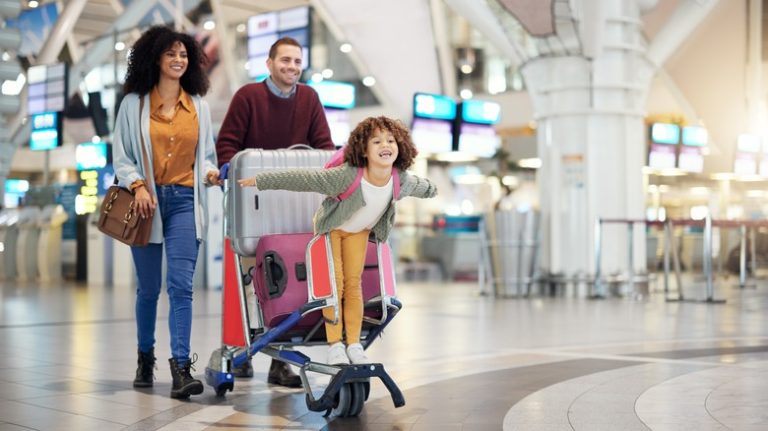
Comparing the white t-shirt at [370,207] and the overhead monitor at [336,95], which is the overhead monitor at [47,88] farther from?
the white t-shirt at [370,207]

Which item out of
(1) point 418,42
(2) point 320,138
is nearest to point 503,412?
(2) point 320,138

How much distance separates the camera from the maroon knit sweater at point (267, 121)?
5398mm

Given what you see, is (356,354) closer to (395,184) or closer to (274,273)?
(274,273)

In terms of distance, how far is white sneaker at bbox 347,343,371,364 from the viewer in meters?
4.46

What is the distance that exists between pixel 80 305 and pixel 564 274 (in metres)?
6.27

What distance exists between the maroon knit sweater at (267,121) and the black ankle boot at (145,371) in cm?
106

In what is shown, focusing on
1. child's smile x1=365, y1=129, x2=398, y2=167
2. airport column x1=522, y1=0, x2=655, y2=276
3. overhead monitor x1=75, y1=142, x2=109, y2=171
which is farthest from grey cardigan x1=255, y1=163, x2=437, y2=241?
overhead monitor x1=75, y1=142, x2=109, y2=171

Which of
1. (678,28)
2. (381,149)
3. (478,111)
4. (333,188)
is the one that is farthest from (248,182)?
(478,111)

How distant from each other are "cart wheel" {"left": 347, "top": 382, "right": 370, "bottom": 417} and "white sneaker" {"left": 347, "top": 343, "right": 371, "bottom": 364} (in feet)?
0.31

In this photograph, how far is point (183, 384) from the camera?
16.2 feet

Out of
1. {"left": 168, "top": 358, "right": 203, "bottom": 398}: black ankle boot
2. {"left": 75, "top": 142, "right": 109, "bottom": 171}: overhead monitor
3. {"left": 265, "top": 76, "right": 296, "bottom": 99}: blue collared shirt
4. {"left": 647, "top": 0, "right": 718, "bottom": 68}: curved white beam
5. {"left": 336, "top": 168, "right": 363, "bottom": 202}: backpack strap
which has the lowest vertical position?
{"left": 168, "top": 358, "right": 203, "bottom": 398}: black ankle boot

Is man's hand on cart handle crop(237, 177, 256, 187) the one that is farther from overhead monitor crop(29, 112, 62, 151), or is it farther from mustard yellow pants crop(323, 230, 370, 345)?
overhead monitor crop(29, 112, 62, 151)

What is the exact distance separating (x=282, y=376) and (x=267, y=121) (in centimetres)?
132

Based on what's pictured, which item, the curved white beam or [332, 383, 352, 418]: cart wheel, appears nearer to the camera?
[332, 383, 352, 418]: cart wheel
